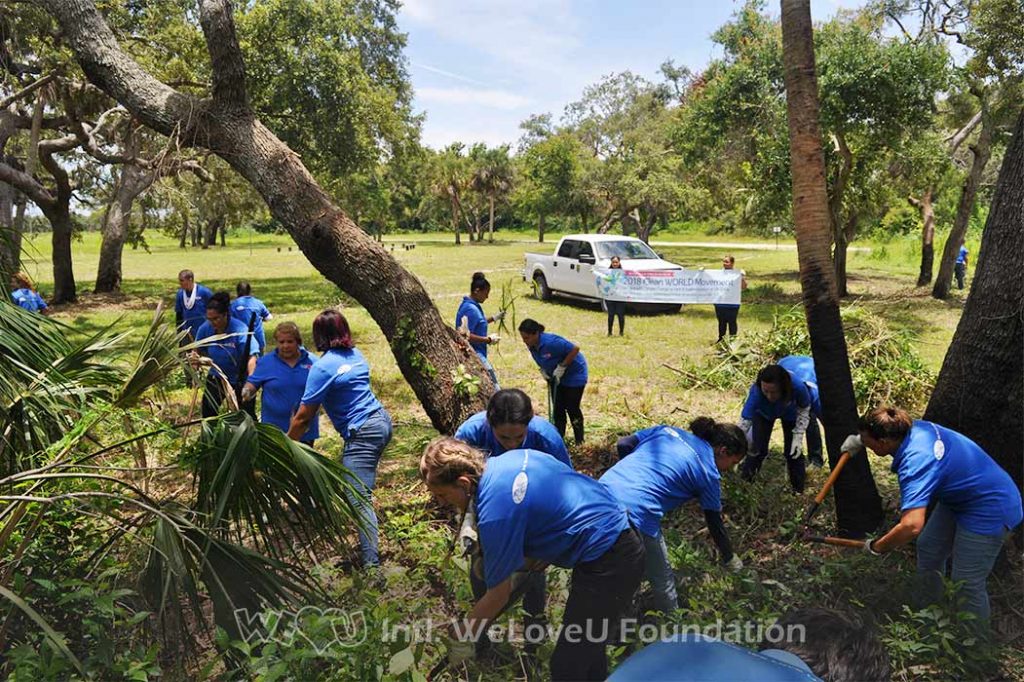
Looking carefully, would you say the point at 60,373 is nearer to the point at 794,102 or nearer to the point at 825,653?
the point at 825,653

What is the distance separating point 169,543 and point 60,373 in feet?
4.33

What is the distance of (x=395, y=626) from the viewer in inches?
126

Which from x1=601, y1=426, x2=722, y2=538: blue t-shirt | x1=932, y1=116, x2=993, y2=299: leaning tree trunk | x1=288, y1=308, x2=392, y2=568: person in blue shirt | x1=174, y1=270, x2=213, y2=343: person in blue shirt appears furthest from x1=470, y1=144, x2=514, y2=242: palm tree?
x1=601, y1=426, x2=722, y2=538: blue t-shirt

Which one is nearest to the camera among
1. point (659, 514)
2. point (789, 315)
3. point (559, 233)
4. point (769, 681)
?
point (769, 681)

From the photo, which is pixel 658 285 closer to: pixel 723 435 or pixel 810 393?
pixel 810 393

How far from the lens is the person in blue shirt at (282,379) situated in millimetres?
5094

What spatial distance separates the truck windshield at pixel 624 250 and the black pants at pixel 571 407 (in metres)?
9.47

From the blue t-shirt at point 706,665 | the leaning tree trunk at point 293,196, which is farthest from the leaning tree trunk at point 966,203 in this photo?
the blue t-shirt at point 706,665

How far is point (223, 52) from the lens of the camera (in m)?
5.67

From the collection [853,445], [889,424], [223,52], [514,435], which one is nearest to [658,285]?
[853,445]

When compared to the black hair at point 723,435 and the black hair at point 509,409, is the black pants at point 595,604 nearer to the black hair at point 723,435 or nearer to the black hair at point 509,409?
the black hair at point 509,409

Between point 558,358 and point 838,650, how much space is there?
4.48 m

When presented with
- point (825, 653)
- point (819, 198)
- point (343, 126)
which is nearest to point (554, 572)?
point (825, 653)

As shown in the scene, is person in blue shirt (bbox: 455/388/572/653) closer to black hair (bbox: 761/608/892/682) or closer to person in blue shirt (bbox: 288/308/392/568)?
person in blue shirt (bbox: 288/308/392/568)
